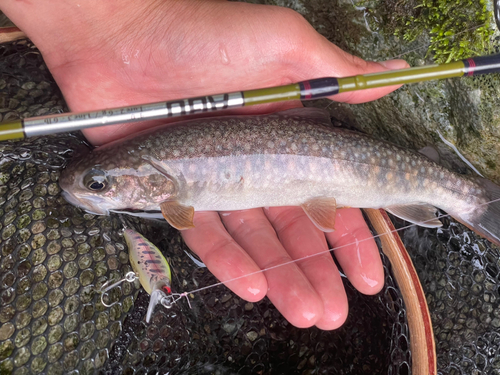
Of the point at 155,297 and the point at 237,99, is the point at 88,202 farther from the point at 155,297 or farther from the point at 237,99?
the point at 237,99

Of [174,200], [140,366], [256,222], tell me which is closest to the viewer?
[140,366]

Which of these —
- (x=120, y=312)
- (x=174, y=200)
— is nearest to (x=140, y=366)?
(x=120, y=312)

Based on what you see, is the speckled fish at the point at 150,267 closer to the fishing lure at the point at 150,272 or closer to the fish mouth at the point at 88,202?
the fishing lure at the point at 150,272

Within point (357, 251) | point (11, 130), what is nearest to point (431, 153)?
point (357, 251)

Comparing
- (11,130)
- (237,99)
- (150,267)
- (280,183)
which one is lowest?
(150,267)

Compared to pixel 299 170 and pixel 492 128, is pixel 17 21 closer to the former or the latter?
pixel 299 170

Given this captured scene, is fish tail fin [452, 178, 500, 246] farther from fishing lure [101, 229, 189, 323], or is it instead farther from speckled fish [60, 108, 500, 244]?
fishing lure [101, 229, 189, 323]
